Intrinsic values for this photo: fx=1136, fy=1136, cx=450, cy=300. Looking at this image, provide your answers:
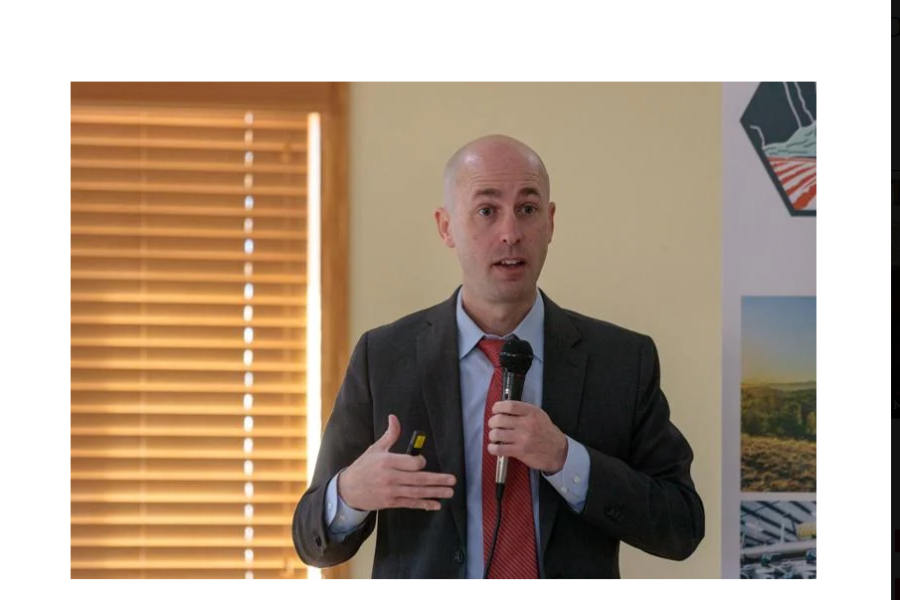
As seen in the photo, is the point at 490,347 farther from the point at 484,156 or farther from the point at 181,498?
the point at 181,498

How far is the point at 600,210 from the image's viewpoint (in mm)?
2771

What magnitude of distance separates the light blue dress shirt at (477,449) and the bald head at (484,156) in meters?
0.26

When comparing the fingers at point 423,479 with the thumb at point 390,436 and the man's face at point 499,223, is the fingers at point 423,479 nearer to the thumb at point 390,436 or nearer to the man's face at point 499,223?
the thumb at point 390,436

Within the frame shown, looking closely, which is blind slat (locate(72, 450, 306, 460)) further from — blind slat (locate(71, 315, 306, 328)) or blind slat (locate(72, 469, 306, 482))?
blind slat (locate(71, 315, 306, 328))

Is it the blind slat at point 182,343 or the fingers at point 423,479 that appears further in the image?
the blind slat at point 182,343

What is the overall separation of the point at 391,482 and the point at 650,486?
59 cm

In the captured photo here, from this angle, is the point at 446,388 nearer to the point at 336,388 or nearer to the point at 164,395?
the point at 336,388

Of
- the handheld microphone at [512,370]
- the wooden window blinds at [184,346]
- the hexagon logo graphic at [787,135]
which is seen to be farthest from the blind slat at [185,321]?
the hexagon logo graphic at [787,135]

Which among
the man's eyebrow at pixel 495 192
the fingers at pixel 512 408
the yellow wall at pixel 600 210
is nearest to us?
the fingers at pixel 512 408

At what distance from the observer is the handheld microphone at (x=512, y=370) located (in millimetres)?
2504

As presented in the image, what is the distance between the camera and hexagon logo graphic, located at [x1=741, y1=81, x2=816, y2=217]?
2.80 metres

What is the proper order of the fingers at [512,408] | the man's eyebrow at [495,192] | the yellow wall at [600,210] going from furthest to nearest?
1. the yellow wall at [600,210]
2. the man's eyebrow at [495,192]
3. the fingers at [512,408]

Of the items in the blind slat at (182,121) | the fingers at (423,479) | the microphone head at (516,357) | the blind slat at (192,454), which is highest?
the blind slat at (182,121)

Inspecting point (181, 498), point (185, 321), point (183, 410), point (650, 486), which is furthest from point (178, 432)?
point (650, 486)
